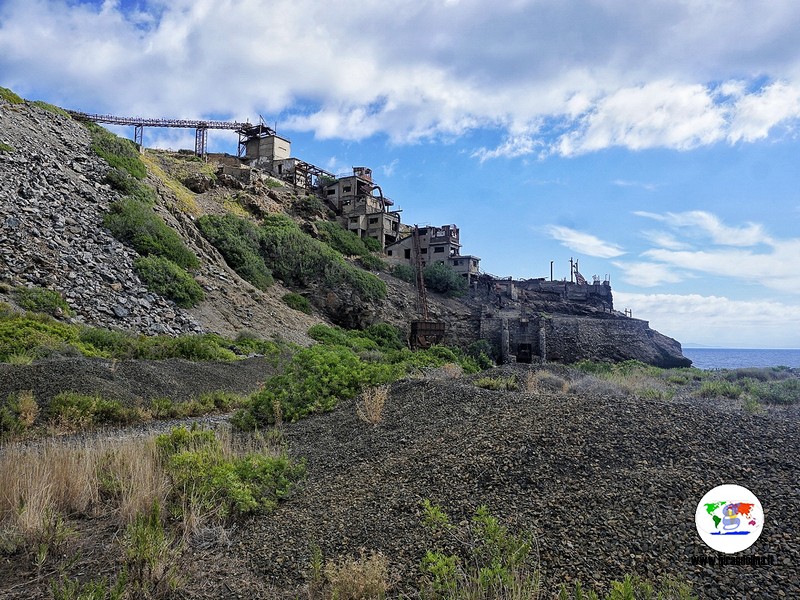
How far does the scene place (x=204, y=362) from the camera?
15.4m

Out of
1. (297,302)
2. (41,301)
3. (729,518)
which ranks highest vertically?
(297,302)

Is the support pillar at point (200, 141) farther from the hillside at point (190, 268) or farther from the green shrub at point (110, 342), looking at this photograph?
the green shrub at point (110, 342)

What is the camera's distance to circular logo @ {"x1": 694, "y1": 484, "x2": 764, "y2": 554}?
11.9 feet

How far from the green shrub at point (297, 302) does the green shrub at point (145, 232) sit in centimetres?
658

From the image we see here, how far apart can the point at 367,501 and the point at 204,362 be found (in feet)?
38.7

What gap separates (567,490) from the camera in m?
4.62

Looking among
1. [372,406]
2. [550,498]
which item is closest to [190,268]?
[372,406]

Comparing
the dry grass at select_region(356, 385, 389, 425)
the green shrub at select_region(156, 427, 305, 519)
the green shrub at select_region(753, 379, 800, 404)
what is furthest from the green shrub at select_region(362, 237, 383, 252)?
the green shrub at select_region(156, 427, 305, 519)

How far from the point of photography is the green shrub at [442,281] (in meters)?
46.0

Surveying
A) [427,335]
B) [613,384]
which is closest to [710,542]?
[613,384]

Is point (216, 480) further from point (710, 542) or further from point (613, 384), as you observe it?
point (613, 384)

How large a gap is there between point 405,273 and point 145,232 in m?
24.9

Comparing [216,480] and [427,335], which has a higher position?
[427,335]

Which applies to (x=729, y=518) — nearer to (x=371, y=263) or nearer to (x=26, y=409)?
(x=26, y=409)
